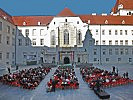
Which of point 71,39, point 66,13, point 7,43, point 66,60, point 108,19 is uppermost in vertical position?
point 66,13

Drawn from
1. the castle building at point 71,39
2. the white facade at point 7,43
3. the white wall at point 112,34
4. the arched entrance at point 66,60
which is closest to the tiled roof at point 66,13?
the castle building at point 71,39

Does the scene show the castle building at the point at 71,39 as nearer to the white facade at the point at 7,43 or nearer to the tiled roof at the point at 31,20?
the tiled roof at the point at 31,20

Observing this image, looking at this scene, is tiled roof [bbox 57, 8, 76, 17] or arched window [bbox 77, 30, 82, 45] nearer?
tiled roof [bbox 57, 8, 76, 17]

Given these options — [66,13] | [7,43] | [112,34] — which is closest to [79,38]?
[66,13]

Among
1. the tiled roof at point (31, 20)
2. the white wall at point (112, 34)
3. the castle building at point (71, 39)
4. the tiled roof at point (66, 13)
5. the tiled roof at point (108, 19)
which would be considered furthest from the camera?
the tiled roof at point (31, 20)

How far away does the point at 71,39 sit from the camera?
229 feet

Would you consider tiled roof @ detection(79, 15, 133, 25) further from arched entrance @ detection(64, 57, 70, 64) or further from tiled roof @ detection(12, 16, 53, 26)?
arched entrance @ detection(64, 57, 70, 64)

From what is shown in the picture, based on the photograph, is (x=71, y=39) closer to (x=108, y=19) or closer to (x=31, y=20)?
(x=108, y=19)

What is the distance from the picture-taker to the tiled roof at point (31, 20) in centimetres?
7294

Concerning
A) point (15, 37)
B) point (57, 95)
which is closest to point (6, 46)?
point (15, 37)

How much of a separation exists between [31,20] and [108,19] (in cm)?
2252

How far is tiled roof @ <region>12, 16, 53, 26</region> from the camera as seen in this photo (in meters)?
72.9

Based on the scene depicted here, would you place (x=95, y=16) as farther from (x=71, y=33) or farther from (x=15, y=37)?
(x=15, y=37)

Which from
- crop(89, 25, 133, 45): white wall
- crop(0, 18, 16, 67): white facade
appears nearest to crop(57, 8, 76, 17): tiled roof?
crop(89, 25, 133, 45): white wall
